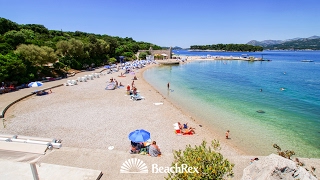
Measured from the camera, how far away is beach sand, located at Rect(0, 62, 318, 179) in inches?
357

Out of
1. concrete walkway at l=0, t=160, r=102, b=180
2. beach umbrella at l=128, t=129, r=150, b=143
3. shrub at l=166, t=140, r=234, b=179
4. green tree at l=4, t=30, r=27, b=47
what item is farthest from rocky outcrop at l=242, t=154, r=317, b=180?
green tree at l=4, t=30, r=27, b=47

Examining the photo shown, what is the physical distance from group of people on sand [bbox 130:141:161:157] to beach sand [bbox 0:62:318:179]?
0.98 feet

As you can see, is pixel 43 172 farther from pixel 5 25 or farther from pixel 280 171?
pixel 5 25

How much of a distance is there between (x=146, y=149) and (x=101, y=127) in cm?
498

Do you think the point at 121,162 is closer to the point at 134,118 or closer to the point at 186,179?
the point at 186,179

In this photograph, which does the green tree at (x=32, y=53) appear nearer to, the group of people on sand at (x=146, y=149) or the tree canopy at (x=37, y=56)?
the tree canopy at (x=37, y=56)

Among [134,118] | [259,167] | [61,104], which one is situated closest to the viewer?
[259,167]

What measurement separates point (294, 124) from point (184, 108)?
9968 millimetres

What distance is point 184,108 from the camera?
2031cm

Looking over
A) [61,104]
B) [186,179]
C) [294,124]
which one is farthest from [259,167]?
[61,104]

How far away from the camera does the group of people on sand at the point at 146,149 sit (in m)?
9.62

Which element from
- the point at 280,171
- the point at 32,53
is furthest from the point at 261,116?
the point at 32,53

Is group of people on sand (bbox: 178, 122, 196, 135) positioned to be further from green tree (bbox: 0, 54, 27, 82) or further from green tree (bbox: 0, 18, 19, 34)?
green tree (bbox: 0, 18, 19, 34)

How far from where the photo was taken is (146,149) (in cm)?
1028
